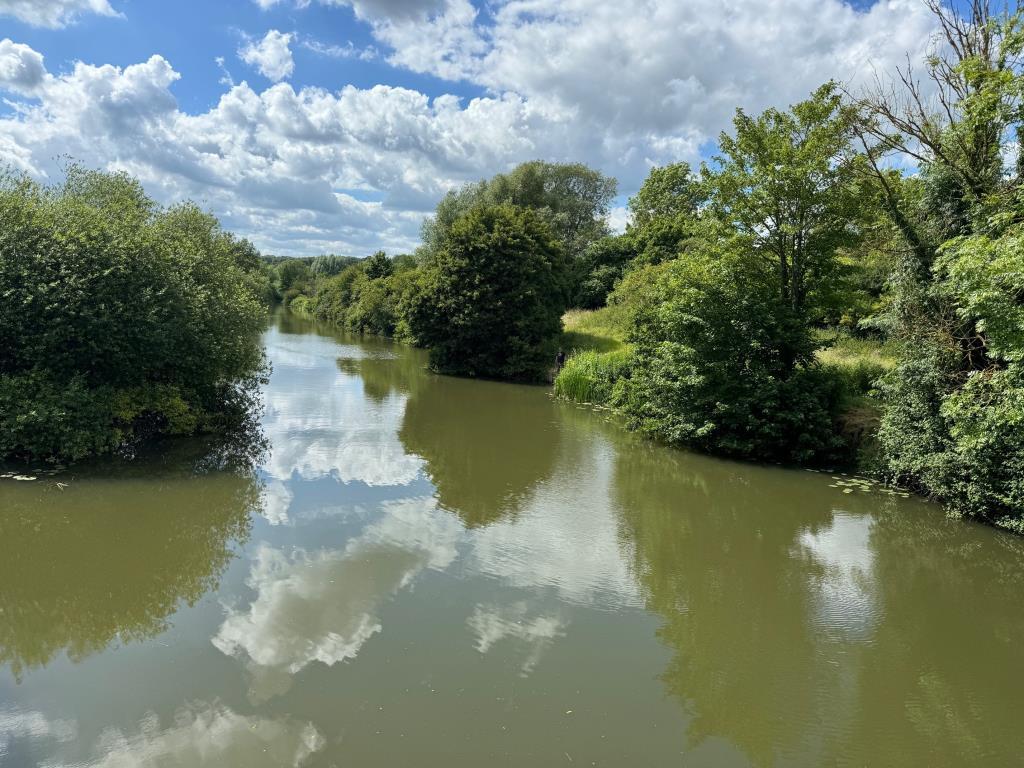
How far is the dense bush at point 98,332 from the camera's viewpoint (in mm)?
12094

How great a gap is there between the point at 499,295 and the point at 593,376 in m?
8.35

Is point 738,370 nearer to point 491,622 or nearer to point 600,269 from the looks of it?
point 491,622

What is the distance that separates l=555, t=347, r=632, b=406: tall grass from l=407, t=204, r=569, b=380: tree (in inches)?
188

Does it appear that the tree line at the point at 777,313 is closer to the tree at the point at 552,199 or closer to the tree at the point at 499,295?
the tree at the point at 499,295

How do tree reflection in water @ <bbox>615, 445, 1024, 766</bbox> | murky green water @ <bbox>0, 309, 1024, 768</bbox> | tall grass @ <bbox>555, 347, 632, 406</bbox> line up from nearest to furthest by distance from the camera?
murky green water @ <bbox>0, 309, 1024, 768</bbox> < tree reflection in water @ <bbox>615, 445, 1024, 766</bbox> < tall grass @ <bbox>555, 347, 632, 406</bbox>

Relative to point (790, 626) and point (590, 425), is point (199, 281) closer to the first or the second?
point (590, 425)

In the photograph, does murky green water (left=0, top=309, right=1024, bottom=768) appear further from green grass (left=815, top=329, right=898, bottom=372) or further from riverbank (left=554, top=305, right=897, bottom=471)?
green grass (left=815, top=329, right=898, bottom=372)

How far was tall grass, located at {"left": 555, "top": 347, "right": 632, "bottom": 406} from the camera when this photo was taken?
2233 centimetres

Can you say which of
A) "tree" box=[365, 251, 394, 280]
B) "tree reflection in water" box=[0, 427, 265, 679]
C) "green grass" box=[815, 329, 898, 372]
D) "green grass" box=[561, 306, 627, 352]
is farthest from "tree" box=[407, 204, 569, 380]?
"tree" box=[365, 251, 394, 280]

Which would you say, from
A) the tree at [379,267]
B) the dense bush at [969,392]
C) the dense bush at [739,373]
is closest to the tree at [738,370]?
the dense bush at [739,373]

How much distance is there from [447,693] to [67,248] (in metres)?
12.2

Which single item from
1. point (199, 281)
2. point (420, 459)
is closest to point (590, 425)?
point (420, 459)

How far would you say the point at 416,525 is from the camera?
10.3 meters

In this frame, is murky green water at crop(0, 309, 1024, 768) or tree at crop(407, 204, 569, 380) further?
tree at crop(407, 204, 569, 380)
